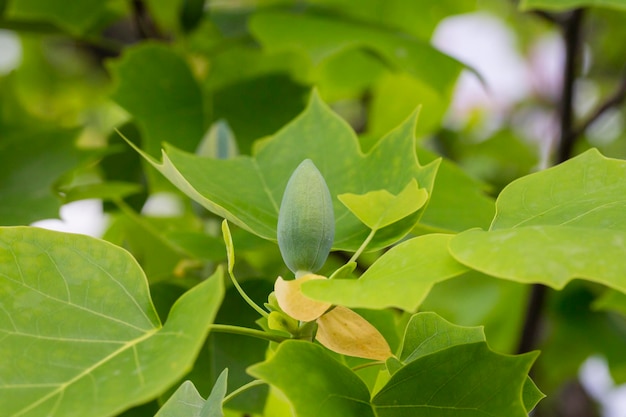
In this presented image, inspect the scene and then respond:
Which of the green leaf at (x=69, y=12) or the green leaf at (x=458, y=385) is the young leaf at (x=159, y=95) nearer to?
the green leaf at (x=69, y=12)

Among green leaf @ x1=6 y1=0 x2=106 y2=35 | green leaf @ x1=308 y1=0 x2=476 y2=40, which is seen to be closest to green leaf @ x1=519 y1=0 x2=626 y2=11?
green leaf @ x1=308 y1=0 x2=476 y2=40

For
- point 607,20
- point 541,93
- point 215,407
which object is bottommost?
point 541,93

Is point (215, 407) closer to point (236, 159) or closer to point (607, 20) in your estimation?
point (236, 159)

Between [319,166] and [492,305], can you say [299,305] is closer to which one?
[319,166]

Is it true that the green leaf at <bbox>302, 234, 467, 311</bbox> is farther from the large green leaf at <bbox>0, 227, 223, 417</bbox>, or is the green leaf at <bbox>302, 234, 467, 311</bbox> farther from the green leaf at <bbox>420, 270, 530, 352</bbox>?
the green leaf at <bbox>420, 270, 530, 352</bbox>

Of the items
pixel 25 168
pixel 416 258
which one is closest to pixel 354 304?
pixel 416 258

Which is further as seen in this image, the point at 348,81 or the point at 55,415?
the point at 348,81
